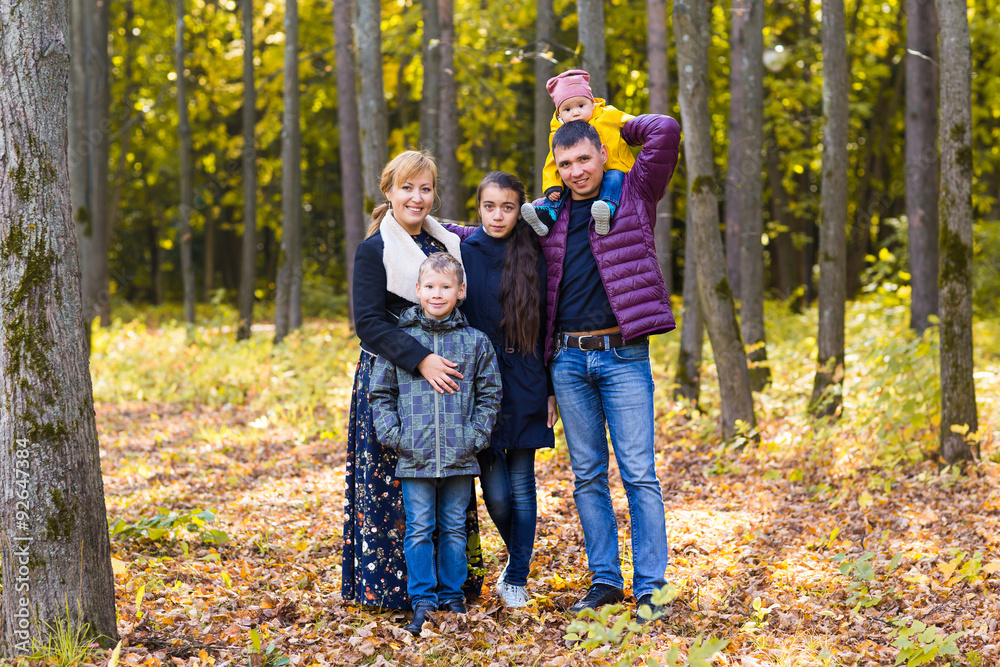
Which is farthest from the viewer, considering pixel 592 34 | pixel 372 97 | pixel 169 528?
pixel 372 97

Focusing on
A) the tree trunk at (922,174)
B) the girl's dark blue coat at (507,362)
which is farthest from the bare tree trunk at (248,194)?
the girl's dark blue coat at (507,362)

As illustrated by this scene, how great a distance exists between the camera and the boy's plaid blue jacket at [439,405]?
146 inches

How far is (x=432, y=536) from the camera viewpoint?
3.92 metres

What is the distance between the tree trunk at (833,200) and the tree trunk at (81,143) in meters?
10.8

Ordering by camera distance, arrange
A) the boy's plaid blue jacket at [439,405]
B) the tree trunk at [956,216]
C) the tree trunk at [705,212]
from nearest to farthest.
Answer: the boy's plaid blue jacket at [439,405] < the tree trunk at [956,216] < the tree trunk at [705,212]

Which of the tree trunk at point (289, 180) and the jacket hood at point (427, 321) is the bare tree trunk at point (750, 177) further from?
the tree trunk at point (289, 180)

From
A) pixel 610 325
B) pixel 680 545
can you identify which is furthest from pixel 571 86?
pixel 680 545

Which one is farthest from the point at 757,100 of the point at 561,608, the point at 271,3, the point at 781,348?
the point at 271,3

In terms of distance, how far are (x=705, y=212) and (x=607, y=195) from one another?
11.4ft

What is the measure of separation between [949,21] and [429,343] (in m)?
4.44

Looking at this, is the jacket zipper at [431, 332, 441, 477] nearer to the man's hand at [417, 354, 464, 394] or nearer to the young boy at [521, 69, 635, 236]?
the man's hand at [417, 354, 464, 394]

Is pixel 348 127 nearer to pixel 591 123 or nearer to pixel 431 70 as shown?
pixel 431 70

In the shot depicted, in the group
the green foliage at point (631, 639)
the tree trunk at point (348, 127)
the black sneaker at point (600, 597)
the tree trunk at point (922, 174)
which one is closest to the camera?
the green foliage at point (631, 639)

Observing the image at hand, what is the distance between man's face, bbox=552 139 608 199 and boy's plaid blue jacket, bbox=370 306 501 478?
0.83 m
